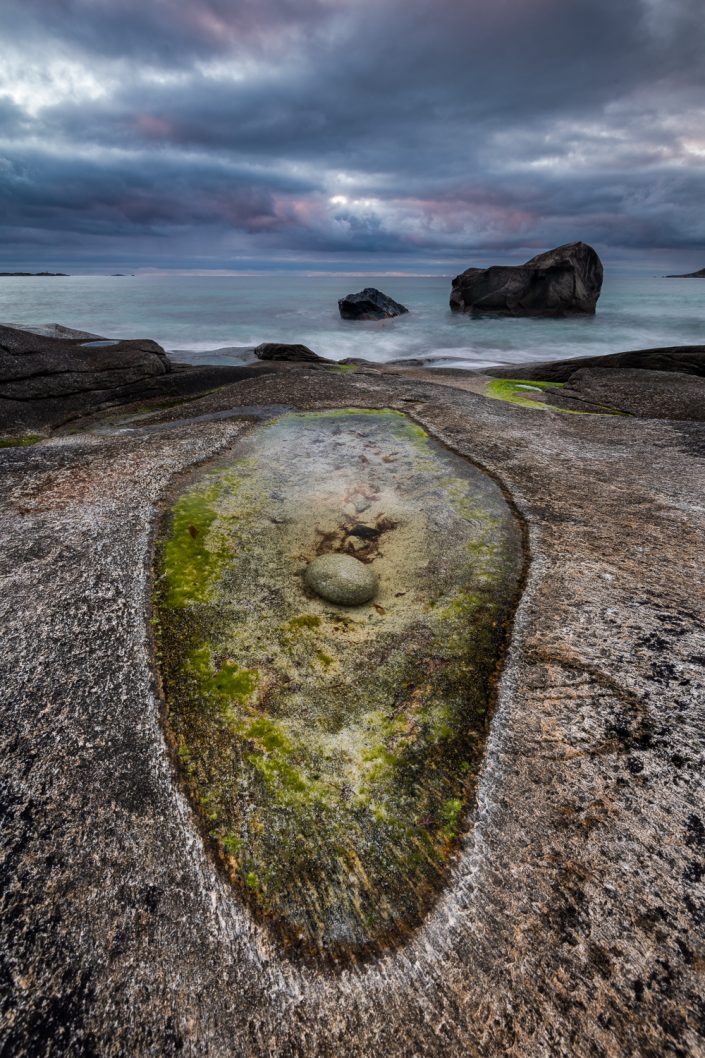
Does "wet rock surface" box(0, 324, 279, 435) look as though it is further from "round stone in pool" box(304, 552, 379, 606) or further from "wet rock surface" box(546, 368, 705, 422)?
"wet rock surface" box(546, 368, 705, 422)

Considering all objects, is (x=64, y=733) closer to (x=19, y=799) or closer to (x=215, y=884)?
(x=19, y=799)

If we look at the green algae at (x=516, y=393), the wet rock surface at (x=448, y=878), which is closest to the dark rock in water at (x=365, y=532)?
the wet rock surface at (x=448, y=878)

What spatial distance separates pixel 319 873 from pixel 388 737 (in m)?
1.22

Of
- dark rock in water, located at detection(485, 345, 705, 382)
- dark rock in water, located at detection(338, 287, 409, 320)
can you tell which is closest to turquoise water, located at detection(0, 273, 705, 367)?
dark rock in water, located at detection(338, 287, 409, 320)

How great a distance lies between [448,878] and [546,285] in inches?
3262

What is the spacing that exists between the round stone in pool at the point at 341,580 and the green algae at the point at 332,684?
13 centimetres

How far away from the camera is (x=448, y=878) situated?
11.1 feet

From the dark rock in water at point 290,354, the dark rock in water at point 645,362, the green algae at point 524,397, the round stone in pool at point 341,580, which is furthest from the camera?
the dark rock in water at point 290,354

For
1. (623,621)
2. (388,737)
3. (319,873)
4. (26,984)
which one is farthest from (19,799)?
Result: (623,621)

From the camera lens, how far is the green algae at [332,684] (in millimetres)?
3488

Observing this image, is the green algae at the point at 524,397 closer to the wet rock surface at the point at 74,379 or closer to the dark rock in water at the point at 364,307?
the wet rock surface at the point at 74,379

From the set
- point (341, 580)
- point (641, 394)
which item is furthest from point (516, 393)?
point (341, 580)

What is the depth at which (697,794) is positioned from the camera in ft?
11.6

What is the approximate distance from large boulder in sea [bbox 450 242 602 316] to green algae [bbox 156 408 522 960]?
3008 inches
